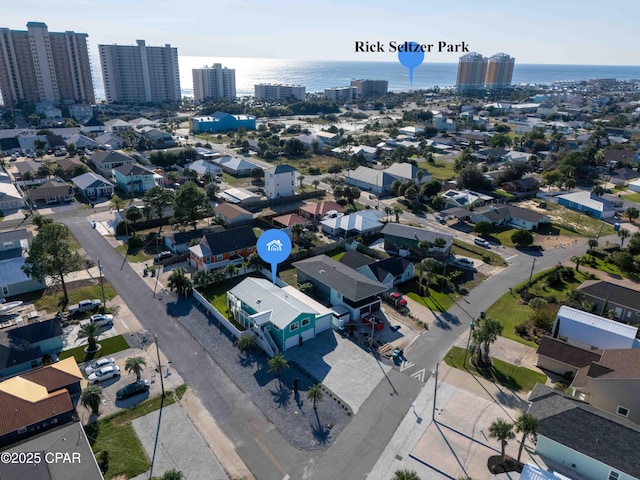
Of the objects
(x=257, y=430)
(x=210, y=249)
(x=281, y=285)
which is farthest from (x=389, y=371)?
(x=210, y=249)

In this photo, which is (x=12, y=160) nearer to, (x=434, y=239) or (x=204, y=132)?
(x=204, y=132)

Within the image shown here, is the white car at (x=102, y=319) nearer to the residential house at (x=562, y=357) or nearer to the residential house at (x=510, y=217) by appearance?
the residential house at (x=562, y=357)

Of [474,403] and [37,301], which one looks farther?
[37,301]

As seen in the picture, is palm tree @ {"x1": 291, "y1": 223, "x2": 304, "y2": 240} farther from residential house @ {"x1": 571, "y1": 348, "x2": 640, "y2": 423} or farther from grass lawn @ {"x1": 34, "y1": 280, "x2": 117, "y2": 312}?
residential house @ {"x1": 571, "y1": 348, "x2": 640, "y2": 423}

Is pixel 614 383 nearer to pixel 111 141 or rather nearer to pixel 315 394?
pixel 315 394

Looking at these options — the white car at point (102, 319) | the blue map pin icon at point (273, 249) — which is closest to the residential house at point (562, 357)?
the blue map pin icon at point (273, 249)
